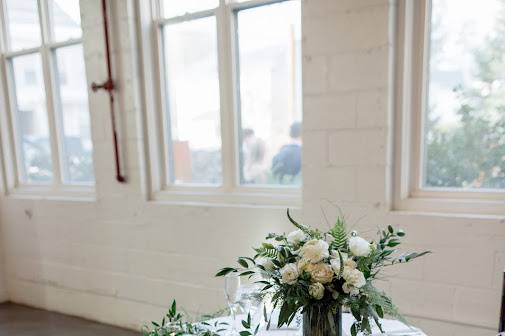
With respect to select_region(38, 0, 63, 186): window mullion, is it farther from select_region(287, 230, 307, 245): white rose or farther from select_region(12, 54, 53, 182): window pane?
select_region(287, 230, 307, 245): white rose

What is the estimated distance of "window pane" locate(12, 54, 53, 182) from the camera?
283 centimetres

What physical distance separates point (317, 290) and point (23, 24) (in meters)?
3.09

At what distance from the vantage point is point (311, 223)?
1836 mm

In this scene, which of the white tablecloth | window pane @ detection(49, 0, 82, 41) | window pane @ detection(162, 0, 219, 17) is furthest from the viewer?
window pane @ detection(49, 0, 82, 41)

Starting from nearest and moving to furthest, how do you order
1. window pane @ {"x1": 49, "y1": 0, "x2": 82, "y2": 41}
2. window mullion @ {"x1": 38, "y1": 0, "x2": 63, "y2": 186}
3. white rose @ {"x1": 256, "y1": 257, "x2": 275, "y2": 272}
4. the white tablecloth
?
white rose @ {"x1": 256, "y1": 257, "x2": 275, "y2": 272} < the white tablecloth < window pane @ {"x1": 49, "y1": 0, "x2": 82, "y2": 41} < window mullion @ {"x1": 38, "y1": 0, "x2": 63, "y2": 186}

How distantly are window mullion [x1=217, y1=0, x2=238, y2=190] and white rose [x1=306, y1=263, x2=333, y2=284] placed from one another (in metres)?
1.37

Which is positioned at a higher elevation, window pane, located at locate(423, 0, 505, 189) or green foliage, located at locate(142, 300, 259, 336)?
window pane, located at locate(423, 0, 505, 189)

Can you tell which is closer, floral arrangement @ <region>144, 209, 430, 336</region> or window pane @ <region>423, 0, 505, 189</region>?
floral arrangement @ <region>144, 209, 430, 336</region>

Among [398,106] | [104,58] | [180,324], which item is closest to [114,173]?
[104,58]

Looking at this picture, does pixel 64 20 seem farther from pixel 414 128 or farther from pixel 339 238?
pixel 339 238

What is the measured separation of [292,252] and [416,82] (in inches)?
46.9

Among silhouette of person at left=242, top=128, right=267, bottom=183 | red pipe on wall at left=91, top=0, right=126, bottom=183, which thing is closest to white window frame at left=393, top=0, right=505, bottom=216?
silhouette of person at left=242, top=128, right=267, bottom=183

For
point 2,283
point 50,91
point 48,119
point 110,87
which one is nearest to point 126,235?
point 110,87

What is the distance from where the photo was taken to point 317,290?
0.83m
